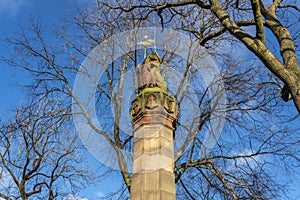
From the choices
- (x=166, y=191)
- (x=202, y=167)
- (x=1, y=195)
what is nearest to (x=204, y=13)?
(x=202, y=167)

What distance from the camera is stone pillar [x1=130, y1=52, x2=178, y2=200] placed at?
16.0 ft

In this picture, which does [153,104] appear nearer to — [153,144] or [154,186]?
[153,144]

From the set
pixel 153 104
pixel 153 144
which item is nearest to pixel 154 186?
pixel 153 144

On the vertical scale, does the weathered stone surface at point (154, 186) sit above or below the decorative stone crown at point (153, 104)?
below

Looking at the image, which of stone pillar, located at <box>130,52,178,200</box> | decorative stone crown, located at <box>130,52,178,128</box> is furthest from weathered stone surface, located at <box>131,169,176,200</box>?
decorative stone crown, located at <box>130,52,178,128</box>

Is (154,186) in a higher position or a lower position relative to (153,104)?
lower

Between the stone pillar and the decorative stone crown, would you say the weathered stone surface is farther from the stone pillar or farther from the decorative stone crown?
the decorative stone crown

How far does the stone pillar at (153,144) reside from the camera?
489cm

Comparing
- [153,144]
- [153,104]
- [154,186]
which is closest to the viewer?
[154,186]

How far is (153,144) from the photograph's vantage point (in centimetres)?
522

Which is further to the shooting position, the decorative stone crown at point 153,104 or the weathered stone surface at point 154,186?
the decorative stone crown at point 153,104

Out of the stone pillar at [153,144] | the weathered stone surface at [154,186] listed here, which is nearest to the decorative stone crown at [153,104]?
the stone pillar at [153,144]

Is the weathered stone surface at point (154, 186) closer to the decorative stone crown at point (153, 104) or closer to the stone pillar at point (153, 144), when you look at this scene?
the stone pillar at point (153, 144)

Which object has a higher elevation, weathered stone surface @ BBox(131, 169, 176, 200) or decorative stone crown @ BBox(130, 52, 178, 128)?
decorative stone crown @ BBox(130, 52, 178, 128)
